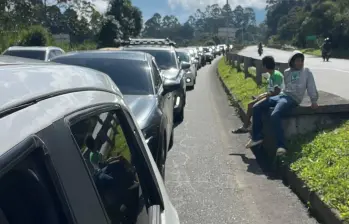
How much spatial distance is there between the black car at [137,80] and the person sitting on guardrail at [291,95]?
1562 millimetres

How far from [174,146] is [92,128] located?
7263 mm

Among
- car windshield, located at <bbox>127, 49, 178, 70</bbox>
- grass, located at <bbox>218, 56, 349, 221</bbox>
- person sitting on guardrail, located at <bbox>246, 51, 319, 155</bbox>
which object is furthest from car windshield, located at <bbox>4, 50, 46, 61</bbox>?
grass, located at <bbox>218, 56, 349, 221</bbox>

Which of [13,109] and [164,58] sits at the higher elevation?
[13,109]

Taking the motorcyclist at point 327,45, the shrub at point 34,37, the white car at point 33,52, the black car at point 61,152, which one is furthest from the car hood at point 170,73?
the motorcyclist at point 327,45

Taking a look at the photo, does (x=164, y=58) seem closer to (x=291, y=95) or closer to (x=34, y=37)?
(x=291, y=95)

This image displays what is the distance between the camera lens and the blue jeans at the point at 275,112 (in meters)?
7.80

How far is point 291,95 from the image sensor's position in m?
8.28

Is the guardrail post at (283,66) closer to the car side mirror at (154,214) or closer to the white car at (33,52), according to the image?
the white car at (33,52)

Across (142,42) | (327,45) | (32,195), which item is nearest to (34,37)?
(142,42)

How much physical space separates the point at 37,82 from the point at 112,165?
0.72 metres

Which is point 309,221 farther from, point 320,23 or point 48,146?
point 320,23

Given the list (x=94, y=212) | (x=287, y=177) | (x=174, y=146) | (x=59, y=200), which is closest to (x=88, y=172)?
(x=94, y=212)

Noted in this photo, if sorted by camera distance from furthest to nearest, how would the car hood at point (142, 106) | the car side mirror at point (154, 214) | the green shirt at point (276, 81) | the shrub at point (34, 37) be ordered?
1. the shrub at point (34, 37)
2. the green shirt at point (276, 81)
3. the car hood at point (142, 106)
4. the car side mirror at point (154, 214)

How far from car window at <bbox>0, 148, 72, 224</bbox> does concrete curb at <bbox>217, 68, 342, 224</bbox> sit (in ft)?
12.6
